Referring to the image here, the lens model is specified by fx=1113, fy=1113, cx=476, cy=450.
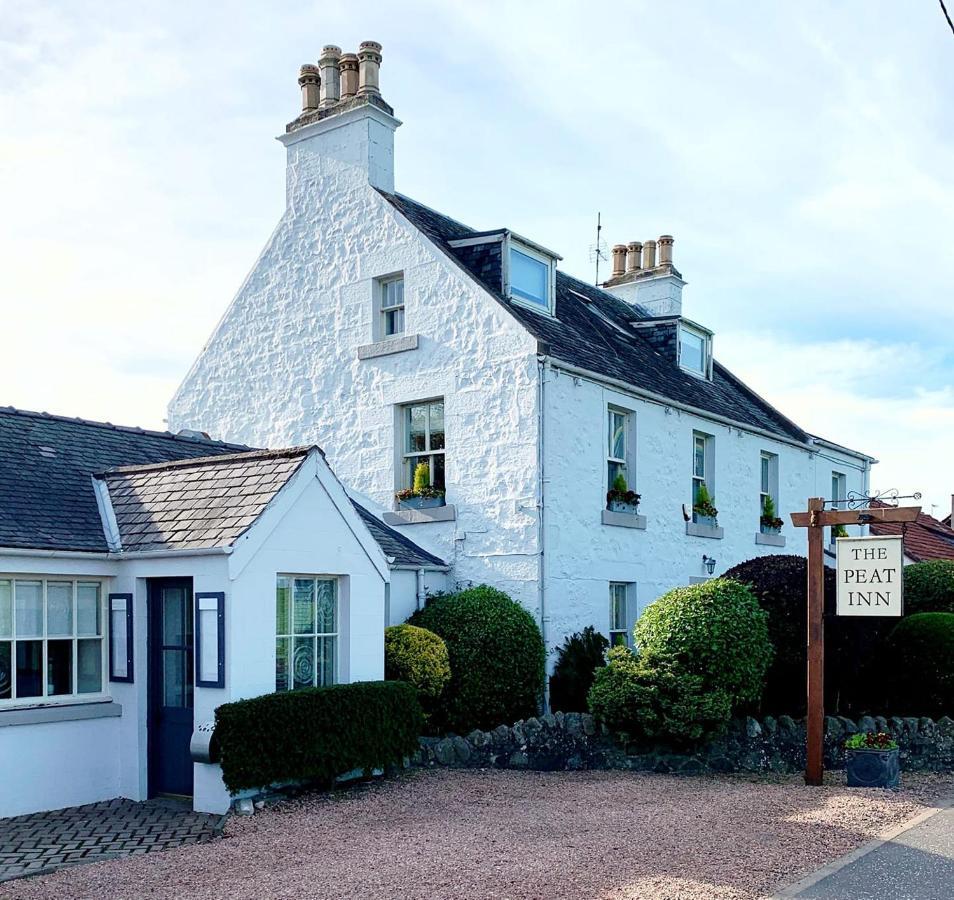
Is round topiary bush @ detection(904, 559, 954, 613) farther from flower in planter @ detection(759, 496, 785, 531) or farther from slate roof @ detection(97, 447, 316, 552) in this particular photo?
slate roof @ detection(97, 447, 316, 552)

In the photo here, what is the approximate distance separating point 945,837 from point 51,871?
25.2 ft

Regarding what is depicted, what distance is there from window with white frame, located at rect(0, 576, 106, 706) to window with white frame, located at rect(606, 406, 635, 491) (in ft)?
30.5

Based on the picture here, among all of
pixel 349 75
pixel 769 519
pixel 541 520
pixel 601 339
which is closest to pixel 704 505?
pixel 769 519

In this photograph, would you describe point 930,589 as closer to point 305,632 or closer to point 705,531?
point 705,531

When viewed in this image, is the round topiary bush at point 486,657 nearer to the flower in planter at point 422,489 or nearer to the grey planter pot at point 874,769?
the flower in planter at point 422,489

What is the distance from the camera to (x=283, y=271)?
20.3 metres

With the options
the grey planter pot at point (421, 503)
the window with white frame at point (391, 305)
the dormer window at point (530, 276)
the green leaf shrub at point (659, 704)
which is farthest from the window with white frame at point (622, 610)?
the window with white frame at point (391, 305)

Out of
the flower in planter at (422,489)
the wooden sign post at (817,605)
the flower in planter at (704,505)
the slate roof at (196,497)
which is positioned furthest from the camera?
the flower in planter at (704,505)

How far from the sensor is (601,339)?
2067 centimetres

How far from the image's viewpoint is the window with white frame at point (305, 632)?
1236 centimetres

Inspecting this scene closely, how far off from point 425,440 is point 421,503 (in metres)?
1.11

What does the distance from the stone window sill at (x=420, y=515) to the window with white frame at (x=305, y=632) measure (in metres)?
4.92

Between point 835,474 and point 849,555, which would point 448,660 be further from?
point 835,474

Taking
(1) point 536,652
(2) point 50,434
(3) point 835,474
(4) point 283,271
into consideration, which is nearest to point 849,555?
(1) point 536,652
